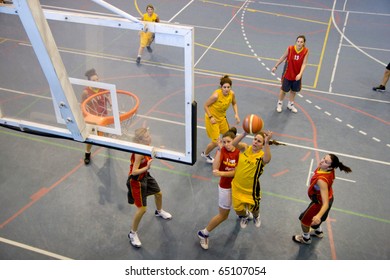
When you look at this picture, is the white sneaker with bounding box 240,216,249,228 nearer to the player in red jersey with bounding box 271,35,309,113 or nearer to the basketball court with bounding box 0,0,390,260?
the basketball court with bounding box 0,0,390,260

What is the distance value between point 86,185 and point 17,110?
2238mm

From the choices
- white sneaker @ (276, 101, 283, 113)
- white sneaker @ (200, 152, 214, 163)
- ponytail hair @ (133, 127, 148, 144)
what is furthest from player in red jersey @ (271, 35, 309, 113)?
ponytail hair @ (133, 127, 148, 144)

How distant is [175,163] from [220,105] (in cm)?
159

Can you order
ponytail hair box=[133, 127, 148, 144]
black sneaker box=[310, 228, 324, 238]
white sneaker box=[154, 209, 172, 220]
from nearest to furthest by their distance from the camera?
ponytail hair box=[133, 127, 148, 144] → black sneaker box=[310, 228, 324, 238] → white sneaker box=[154, 209, 172, 220]

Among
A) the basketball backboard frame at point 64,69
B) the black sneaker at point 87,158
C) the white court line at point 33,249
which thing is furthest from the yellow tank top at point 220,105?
the white court line at point 33,249

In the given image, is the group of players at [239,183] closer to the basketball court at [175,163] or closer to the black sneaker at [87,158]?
the basketball court at [175,163]

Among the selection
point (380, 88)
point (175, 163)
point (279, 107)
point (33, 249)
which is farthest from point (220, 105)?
point (380, 88)

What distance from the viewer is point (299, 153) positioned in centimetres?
778

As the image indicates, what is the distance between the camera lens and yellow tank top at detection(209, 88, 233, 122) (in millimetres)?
6578

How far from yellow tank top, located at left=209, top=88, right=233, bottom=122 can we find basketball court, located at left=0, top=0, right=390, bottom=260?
2.59 feet

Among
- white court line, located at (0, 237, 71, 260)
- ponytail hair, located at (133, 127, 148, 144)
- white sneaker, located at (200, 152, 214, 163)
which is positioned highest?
ponytail hair, located at (133, 127, 148, 144)

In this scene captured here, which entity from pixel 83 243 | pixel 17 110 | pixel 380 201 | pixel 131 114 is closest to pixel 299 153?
pixel 380 201

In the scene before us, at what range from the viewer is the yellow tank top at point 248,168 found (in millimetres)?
5129

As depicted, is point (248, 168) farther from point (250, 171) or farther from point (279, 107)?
point (279, 107)
